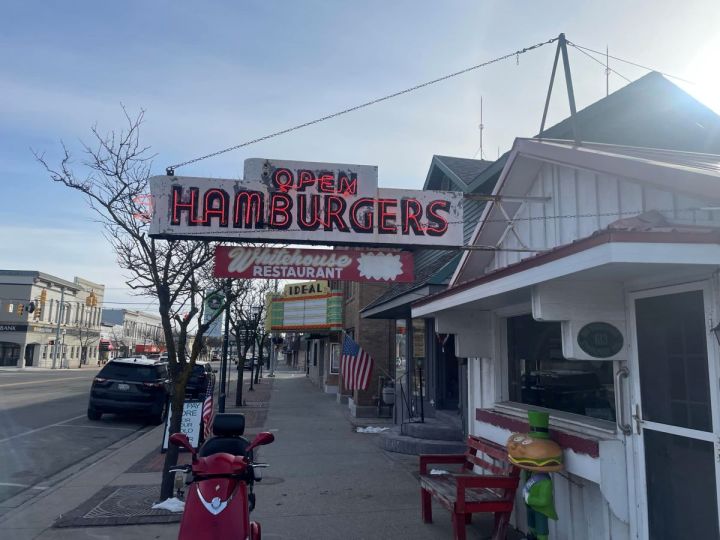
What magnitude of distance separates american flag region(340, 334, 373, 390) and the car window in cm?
523

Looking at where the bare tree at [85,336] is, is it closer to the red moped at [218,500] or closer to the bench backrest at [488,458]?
the bench backrest at [488,458]

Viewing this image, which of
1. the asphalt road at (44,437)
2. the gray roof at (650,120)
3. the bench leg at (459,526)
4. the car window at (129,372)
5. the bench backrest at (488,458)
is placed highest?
the gray roof at (650,120)

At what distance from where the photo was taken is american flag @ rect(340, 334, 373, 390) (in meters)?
13.5

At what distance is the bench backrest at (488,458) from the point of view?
5.73 m

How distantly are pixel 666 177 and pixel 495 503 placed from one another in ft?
10.5

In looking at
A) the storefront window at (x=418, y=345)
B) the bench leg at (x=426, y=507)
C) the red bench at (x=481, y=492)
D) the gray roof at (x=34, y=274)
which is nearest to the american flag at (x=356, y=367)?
the storefront window at (x=418, y=345)

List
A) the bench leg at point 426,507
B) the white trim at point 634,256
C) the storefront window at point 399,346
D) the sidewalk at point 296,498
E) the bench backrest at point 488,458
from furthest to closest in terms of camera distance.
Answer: the storefront window at point 399,346, the bench leg at point 426,507, the sidewalk at point 296,498, the bench backrest at point 488,458, the white trim at point 634,256

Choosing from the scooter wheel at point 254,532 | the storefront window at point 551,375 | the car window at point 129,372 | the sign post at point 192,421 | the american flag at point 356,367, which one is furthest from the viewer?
the car window at point 129,372

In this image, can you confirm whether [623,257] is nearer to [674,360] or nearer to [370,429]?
[674,360]

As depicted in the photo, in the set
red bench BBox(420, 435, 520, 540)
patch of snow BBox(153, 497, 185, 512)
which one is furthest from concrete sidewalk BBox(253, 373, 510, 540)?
patch of snow BBox(153, 497, 185, 512)

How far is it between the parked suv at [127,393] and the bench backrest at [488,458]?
33.0ft

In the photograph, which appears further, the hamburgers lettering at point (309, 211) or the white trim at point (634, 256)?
the hamburgers lettering at point (309, 211)

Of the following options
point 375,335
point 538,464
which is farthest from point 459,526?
point 375,335

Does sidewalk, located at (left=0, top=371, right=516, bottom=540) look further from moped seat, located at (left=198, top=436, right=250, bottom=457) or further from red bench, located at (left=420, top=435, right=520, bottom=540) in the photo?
moped seat, located at (left=198, top=436, right=250, bottom=457)
